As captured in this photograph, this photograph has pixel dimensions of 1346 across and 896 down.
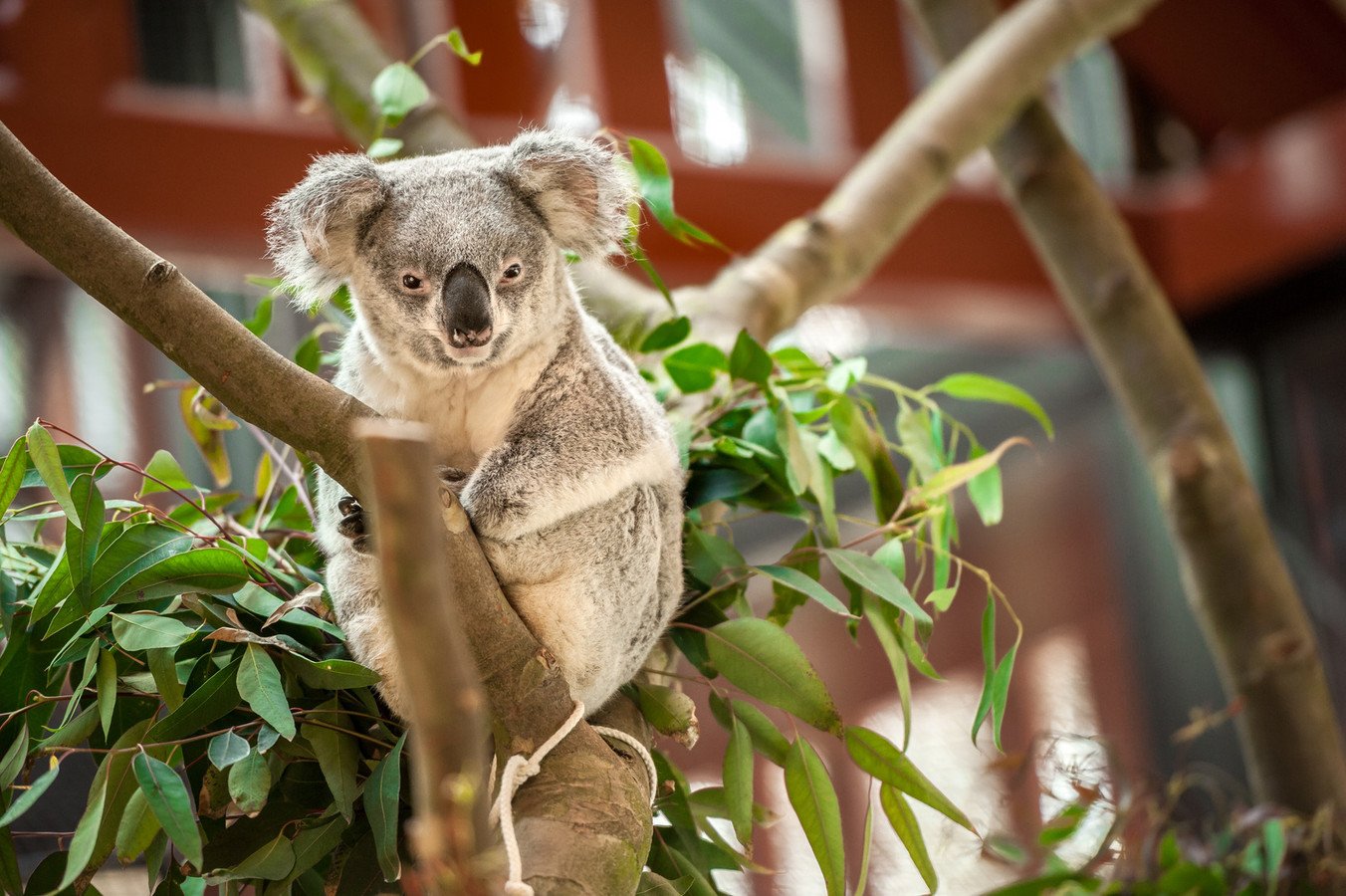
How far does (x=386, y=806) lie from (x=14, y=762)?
437 mm

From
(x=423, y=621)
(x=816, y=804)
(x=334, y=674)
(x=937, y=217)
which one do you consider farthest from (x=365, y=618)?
(x=937, y=217)

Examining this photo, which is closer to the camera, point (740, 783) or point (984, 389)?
point (740, 783)

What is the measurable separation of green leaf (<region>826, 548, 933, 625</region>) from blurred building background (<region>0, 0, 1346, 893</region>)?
1.92 metres

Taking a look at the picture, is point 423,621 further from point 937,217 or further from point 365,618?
point 937,217

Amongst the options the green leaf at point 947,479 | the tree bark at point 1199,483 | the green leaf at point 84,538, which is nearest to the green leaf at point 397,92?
the green leaf at point 84,538

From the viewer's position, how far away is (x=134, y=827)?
145 centimetres

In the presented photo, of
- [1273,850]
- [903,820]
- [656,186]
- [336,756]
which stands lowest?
[1273,850]

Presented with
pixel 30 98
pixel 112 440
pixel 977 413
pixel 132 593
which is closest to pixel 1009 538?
pixel 977 413

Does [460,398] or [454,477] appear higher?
[460,398]

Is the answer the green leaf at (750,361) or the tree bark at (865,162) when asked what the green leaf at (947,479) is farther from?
the tree bark at (865,162)

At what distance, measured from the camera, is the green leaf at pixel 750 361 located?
195 centimetres

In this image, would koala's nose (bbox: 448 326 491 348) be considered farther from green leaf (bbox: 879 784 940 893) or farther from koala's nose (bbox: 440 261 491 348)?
green leaf (bbox: 879 784 940 893)

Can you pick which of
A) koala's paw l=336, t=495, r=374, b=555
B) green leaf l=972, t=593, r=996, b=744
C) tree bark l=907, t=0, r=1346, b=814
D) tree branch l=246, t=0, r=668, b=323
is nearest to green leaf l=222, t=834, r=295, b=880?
koala's paw l=336, t=495, r=374, b=555

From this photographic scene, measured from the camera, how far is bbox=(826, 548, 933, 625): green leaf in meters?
1.72
